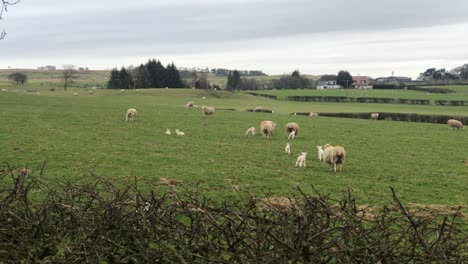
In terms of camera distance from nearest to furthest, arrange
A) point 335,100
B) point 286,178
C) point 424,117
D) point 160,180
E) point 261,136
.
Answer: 1. point 160,180
2. point 286,178
3. point 261,136
4. point 424,117
5. point 335,100

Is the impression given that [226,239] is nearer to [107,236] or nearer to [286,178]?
[107,236]

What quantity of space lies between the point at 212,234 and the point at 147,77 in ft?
419

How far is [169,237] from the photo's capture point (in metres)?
4.19

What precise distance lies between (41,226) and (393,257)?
334cm

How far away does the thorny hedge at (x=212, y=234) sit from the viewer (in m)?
3.80

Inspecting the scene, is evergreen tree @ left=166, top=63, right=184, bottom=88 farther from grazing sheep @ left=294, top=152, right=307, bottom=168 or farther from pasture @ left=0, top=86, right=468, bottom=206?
grazing sheep @ left=294, top=152, right=307, bottom=168

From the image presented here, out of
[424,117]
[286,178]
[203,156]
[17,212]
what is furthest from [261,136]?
[424,117]

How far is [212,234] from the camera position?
4250 millimetres

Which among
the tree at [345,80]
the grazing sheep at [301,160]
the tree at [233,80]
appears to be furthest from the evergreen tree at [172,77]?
the grazing sheep at [301,160]

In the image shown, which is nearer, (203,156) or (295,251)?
(295,251)

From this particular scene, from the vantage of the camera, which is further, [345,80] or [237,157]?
[345,80]

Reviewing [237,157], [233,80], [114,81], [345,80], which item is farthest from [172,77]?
[237,157]

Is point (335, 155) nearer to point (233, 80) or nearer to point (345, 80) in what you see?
point (233, 80)

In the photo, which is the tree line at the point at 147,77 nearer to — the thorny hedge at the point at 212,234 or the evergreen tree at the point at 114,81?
the evergreen tree at the point at 114,81
